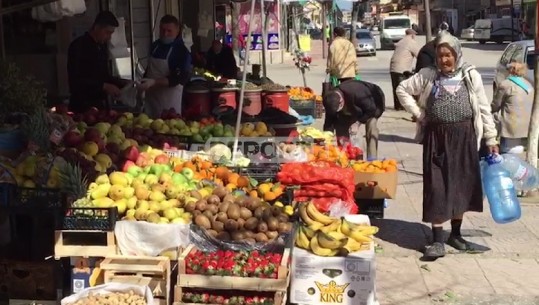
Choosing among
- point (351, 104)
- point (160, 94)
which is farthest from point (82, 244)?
point (351, 104)

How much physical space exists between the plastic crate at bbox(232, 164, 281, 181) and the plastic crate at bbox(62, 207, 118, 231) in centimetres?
145

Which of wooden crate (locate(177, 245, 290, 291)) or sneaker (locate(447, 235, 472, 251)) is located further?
sneaker (locate(447, 235, 472, 251))

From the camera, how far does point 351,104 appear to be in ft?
26.8

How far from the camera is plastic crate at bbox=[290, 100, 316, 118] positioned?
14.0m

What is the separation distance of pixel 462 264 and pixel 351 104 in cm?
232

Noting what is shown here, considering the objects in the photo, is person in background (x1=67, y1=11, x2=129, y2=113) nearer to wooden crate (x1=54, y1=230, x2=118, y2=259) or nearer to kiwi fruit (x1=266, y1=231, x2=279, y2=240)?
wooden crate (x1=54, y1=230, x2=118, y2=259)

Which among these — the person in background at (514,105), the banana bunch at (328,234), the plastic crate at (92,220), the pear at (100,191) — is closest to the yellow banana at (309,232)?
the banana bunch at (328,234)

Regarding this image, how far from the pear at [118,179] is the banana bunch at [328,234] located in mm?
1259

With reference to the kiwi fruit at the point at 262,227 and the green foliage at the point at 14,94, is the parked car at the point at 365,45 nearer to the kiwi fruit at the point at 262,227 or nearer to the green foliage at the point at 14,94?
the green foliage at the point at 14,94

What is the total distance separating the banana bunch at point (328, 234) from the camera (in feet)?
16.4

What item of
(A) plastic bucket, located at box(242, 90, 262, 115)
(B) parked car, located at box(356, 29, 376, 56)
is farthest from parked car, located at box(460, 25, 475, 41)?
(A) plastic bucket, located at box(242, 90, 262, 115)

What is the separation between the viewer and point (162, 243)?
501 cm

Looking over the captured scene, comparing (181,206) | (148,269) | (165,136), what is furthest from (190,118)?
(148,269)

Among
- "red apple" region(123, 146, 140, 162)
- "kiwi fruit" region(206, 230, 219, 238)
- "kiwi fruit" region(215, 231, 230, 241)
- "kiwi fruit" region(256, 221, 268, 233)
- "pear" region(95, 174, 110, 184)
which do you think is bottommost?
"kiwi fruit" region(215, 231, 230, 241)
